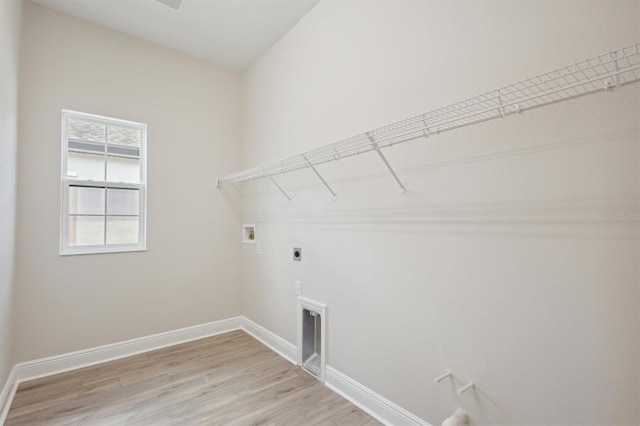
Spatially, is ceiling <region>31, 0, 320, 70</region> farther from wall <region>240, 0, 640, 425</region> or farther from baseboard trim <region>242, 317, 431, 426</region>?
baseboard trim <region>242, 317, 431, 426</region>

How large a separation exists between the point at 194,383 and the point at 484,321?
214 cm

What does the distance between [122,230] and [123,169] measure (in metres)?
0.60

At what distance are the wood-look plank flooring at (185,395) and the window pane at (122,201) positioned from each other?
4.53 ft

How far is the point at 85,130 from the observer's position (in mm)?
2693

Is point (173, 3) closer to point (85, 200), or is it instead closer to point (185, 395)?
point (85, 200)

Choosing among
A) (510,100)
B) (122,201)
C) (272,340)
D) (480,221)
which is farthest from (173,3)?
(272,340)

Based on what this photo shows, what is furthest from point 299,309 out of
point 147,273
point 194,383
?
point 147,273

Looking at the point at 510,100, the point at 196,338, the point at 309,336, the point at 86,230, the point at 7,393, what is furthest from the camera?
the point at 196,338

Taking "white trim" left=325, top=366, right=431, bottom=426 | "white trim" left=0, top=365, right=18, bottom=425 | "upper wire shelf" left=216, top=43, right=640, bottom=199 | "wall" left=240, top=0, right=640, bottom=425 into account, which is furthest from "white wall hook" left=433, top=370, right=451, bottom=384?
"white trim" left=0, top=365, right=18, bottom=425

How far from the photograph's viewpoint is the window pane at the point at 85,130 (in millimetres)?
2625

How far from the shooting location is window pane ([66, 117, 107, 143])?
8.61 ft

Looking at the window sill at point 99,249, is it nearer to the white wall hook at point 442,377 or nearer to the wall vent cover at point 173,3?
the wall vent cover at point 173,3

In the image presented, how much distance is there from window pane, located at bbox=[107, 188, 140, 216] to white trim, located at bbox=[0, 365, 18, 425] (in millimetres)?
1400

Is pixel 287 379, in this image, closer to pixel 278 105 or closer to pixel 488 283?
pixel 488 283
